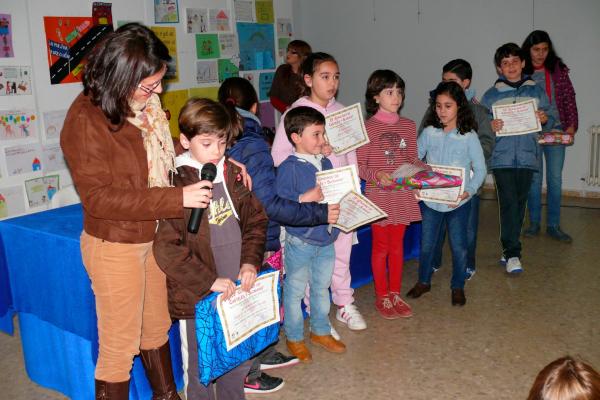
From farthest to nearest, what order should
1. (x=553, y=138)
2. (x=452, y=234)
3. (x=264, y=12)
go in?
(x=264, y=12)
(x=553, y=138)
(x=452, y=234)

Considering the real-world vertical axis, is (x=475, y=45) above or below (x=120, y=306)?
above

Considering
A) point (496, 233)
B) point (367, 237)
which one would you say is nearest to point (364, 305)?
point (367, 237)

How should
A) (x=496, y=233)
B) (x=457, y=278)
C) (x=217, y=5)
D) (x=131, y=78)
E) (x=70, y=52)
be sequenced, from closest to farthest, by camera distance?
1. (x=131, y=78)
2. (x=457, y=278)
3. (x=70, y=52)
4. (x=496, y=233)
5. (x=217, y=5)

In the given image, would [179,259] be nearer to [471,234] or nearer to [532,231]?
[471,234]

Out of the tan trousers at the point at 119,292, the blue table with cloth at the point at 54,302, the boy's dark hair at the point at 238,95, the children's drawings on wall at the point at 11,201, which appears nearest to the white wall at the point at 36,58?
the children's drawings on wall at the point at 11,201

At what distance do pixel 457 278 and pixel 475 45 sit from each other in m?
3.39

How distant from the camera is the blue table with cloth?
2.30 meters

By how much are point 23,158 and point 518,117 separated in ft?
11.0

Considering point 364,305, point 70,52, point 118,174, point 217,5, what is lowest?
point 364,305

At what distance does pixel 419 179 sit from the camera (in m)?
3.02

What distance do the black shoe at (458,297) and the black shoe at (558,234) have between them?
1.46 meters

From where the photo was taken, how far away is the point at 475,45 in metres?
6.06

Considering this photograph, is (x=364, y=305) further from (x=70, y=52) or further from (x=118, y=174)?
(x=70, y=52)

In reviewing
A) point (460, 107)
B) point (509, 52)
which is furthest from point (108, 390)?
point (509, 52)
